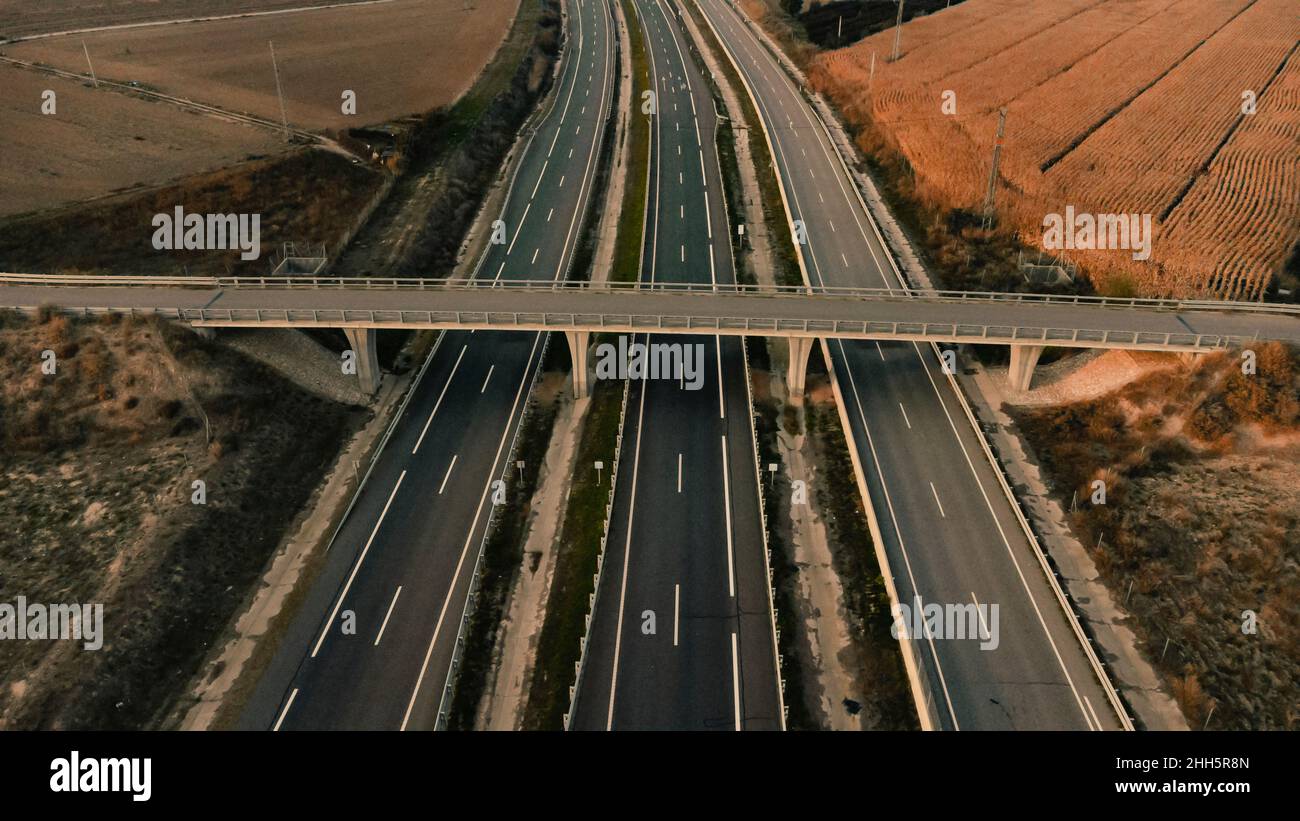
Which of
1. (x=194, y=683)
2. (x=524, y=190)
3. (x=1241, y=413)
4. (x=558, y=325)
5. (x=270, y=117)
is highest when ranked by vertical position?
(x=270, y=117)

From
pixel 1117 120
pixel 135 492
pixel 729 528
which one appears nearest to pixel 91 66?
pixel 135 492

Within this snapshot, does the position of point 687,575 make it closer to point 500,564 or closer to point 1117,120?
point 500,564

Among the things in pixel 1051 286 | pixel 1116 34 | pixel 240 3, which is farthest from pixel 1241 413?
pixel 240 3

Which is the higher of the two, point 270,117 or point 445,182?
point 270,117

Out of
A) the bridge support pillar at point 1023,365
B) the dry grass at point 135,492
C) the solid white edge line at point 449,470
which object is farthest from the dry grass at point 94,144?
the bridge support pillar at point 1023,365

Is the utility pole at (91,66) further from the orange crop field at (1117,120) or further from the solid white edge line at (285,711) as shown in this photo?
the solid white edge line at (285,711)

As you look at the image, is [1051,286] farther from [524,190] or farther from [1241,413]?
[524,190]

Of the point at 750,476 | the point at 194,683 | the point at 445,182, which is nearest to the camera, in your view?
the point at 194,683

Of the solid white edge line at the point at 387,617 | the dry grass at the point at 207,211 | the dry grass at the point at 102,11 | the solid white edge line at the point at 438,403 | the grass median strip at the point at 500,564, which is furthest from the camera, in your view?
the dry grass at the point at 102,11
